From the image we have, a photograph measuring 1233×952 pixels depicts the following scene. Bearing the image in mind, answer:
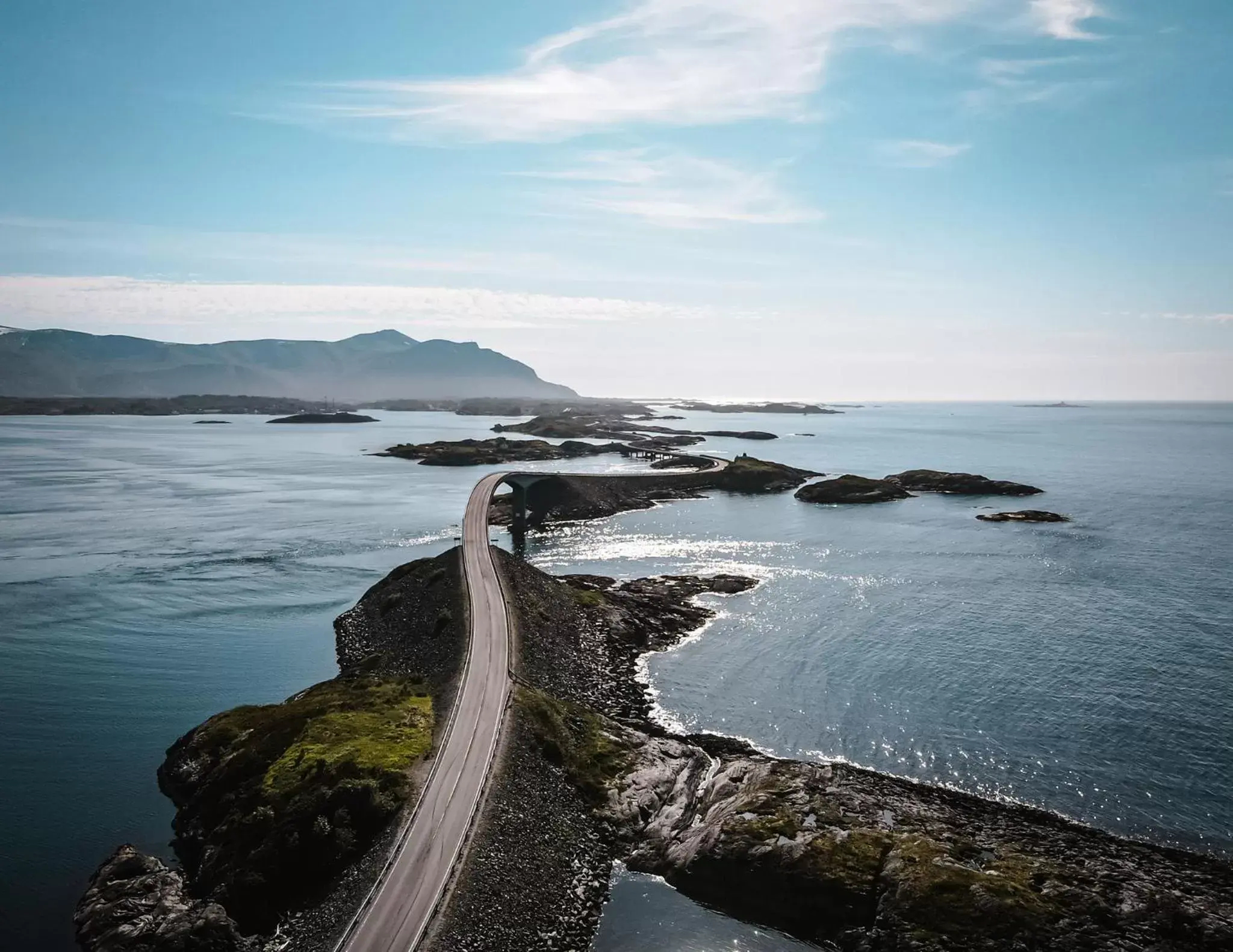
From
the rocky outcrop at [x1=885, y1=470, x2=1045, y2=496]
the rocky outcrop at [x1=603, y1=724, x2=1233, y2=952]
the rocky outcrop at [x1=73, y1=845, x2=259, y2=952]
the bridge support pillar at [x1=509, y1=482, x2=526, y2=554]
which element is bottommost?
the rocky outcrop at [x1=73, y1=845, x2=259, y2=952]

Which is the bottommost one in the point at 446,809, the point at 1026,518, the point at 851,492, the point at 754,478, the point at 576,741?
the point at 576,741

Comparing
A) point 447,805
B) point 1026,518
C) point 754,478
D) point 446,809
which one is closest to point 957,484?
point 1026,518

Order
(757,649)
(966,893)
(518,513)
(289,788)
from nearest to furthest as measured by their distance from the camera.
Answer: (966,893) → (289,788) → (757,649) → (518,513)

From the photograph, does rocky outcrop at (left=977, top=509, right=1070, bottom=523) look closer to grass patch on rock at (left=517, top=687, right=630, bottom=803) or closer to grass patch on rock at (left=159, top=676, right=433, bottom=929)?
grass patch on rock at (left=517, top=687, right=630, bottom=803)

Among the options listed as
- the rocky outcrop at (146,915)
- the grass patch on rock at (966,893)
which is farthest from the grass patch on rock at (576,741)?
the rocky outcrop at (146,915)

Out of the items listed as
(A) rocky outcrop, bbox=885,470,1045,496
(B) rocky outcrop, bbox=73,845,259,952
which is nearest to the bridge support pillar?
(A) rocky outcrop, bbox=885,470,1045,496

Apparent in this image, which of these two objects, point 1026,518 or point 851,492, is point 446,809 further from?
point 851,492

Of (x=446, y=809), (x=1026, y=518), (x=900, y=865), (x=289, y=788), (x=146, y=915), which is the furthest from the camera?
(x=1026, y=518)

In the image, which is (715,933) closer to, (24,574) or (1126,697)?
(1126,697)
